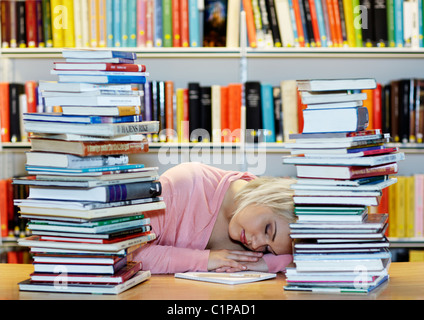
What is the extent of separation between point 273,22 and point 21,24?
1.29 meters

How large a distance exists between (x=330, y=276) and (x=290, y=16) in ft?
6.28

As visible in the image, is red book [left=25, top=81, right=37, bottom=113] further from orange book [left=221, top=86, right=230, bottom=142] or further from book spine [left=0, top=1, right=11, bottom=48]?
orange book [left=221, top=86, right=230, bottom=142]

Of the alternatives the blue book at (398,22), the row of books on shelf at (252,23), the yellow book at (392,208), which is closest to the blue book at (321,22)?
the row of books on shelf at (252,23)

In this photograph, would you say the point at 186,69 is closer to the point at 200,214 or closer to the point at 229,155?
the point at 229,155

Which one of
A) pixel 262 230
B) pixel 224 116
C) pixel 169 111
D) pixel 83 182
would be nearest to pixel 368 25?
pixel 224 116

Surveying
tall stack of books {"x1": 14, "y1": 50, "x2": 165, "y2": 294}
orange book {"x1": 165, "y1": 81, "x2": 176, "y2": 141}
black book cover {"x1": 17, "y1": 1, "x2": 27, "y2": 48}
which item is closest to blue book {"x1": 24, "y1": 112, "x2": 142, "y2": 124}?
tall stack of books {"x1": 14, "y1": 50, "x2": 165, "y2": 294}

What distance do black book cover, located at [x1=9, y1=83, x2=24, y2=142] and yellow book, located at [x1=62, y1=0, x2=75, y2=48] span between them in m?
0.35

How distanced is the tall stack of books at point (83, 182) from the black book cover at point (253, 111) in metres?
1.63

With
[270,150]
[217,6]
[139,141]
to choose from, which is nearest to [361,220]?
[139,141]

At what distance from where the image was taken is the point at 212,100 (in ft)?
10.00

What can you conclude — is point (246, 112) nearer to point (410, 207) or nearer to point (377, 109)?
point (377, 109)

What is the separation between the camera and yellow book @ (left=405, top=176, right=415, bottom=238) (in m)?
3.00

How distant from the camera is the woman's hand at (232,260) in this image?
5.38ft

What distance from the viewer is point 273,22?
3.00m
